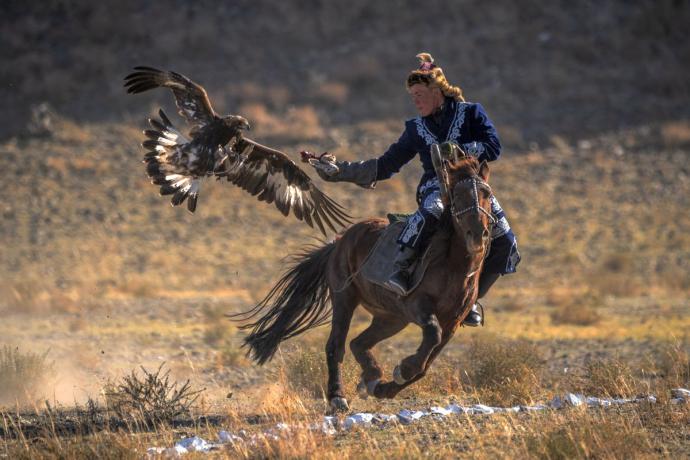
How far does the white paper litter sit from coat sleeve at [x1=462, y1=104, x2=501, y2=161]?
1967 millimetres

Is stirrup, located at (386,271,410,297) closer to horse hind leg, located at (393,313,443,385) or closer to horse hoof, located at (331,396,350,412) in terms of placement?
horse hind leg, located at (393,313,443,385)

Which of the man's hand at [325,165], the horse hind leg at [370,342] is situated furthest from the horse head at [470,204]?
the horse hind leg at [370,342]

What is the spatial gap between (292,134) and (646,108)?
1038cm

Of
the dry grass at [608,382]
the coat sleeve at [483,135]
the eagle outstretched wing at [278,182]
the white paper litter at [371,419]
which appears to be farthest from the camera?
the dry grass at [608,382]

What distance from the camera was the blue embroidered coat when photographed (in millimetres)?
9133

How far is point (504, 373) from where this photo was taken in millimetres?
11047

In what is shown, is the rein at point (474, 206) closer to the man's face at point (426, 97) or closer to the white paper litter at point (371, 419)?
the man's face at point (426, 97)

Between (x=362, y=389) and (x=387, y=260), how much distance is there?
131cm

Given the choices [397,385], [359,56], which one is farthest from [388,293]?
[359,56]

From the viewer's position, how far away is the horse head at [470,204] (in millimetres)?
8383

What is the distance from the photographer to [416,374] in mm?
8773

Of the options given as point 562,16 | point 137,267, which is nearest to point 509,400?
point 137,267

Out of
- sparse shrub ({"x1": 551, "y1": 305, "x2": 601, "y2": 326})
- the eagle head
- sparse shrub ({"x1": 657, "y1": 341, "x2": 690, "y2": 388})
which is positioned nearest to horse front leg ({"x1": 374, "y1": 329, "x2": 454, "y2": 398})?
the eagle head

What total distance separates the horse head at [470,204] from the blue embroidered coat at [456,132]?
349 millimetres
